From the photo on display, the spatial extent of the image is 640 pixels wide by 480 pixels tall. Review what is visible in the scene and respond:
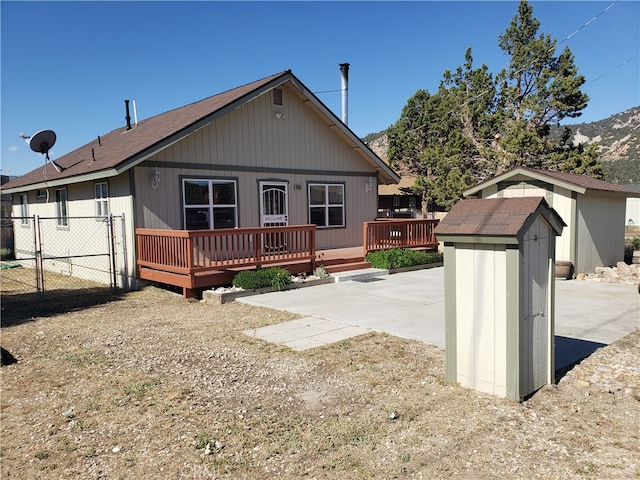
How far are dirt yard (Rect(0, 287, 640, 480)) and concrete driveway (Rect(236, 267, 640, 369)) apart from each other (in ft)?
1.30

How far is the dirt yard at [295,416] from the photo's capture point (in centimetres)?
322

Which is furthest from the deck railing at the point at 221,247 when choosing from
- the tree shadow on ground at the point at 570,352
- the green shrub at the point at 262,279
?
the tree shadow on ground at the point at 570,352

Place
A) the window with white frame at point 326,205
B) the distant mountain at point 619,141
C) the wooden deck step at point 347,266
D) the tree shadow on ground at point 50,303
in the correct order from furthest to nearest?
1. the distant mountain at point 619,141
2. the window with white frame at point 326,205
3. the wooden deck step at point 347,266
4. the tree shadow on ground at point 50,303

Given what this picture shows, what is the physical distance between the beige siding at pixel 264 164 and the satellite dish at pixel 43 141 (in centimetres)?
469

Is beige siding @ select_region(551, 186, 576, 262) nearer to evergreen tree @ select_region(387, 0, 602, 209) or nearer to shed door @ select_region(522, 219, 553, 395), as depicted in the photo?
shed door @ select_region(522, 219, 553, 395)

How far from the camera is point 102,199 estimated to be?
1188 cm

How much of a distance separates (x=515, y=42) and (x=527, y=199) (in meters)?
26.1

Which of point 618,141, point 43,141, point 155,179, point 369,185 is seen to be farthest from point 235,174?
point 618,141

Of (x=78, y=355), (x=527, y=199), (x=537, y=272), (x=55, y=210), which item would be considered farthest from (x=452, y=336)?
(x=55, y=210)

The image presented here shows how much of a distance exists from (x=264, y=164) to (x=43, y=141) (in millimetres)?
6300

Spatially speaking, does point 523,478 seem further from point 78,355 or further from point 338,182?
point 338,182

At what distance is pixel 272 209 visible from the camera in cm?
1339

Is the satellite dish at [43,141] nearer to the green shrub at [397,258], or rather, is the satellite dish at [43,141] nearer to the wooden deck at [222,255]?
the wooden deck at [222,255]

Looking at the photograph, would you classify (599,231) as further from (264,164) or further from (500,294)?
(500,294)
